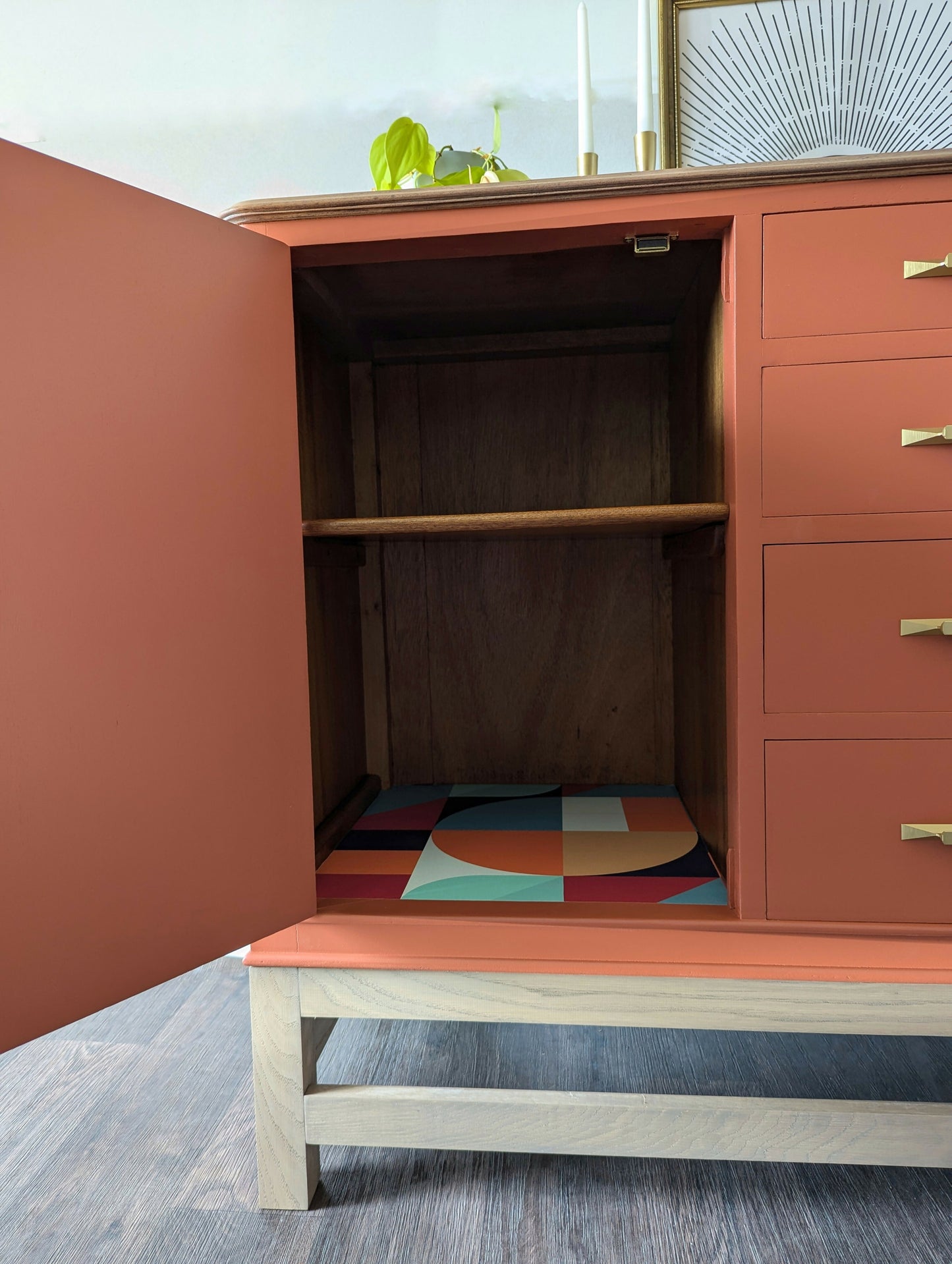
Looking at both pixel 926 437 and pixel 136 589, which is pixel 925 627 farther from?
pixel 136 589

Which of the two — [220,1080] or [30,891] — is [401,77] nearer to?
[30,891]

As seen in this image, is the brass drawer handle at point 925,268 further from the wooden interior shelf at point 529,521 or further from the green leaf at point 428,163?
the green leaf at point 428,163

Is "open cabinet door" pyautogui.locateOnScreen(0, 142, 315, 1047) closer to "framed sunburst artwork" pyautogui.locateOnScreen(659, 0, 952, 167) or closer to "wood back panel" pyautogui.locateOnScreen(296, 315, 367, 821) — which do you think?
"wood back panel" pyautogui.locateOnScreen(296, 315, 367, 821)

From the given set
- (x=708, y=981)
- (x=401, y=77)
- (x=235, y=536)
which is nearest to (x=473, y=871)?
(x=708, y=981)

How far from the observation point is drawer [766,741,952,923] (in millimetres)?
897

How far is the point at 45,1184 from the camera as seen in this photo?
108 centimetres

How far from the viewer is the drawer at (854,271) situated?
86 centimetres

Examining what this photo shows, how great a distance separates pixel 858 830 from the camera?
2.97ft

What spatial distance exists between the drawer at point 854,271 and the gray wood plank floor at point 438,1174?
1.01 meters

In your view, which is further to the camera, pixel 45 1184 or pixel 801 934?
pixel 45 1184

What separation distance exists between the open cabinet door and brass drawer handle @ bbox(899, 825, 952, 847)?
0.67 metres

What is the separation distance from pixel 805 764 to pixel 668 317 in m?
0.79

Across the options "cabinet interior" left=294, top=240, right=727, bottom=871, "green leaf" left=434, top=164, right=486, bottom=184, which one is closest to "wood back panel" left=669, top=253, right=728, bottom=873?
"cabinet interior" left=294, top=240, right=727, bottom=871

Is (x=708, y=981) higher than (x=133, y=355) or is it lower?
lower
